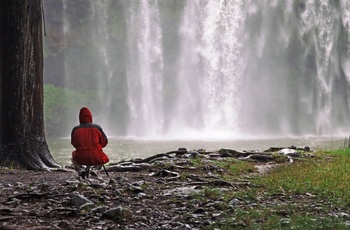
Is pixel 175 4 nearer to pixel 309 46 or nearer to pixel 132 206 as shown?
pixel 309 46

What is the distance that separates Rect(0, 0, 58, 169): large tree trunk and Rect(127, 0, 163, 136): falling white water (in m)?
35.9

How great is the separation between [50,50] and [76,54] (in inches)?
108

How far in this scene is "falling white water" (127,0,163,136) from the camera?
169ft

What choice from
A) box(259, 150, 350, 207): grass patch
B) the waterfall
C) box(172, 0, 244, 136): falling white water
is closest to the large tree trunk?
box(259, 150, 350, 207): grass patch

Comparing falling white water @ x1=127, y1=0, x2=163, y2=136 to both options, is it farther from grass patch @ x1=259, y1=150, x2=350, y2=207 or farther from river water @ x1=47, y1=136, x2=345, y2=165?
grass patch @ x1=259, y1=150, x2=350, y2=207

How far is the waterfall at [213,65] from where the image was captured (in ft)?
169

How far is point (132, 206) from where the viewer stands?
798cm

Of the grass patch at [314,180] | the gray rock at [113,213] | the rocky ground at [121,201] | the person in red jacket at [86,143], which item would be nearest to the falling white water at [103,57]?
the grass patch at [314,180]

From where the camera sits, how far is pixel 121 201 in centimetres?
824

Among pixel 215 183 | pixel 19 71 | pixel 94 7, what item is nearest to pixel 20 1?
pixel 19 71

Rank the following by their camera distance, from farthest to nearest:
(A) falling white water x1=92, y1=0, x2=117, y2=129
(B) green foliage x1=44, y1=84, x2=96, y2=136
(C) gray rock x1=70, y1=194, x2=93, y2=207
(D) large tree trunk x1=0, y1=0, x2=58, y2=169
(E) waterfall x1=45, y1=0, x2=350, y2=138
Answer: (A) falling white water x1=92, y1=0, x2=117, y2=129 < (B) green foliage x1=44, y1=84, x2=96, y2=136 < (E) waterfall x1=45, y1=0, x2=350, y2=138 < (D) large tree trunk x1=0, y1=0, x2=58, y2=169 < (C) gray rock x1=70, y1=194, x2=93, y2=207

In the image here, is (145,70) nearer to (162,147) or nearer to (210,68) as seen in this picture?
(210,68)

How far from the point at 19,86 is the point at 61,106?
45.5m

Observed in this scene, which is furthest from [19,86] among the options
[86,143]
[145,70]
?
[145,70]
